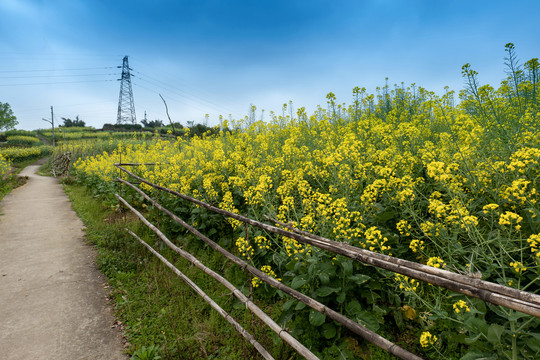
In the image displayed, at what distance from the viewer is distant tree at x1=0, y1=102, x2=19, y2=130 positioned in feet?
186

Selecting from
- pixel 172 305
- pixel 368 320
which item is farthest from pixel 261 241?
pixel 368 320

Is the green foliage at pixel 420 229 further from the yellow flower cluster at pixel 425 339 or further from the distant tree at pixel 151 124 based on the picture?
the distant tree at pixel 151 124

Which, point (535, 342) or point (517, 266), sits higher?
point (517, 266)

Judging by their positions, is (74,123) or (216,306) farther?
(74,123)

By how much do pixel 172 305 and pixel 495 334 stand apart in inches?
124

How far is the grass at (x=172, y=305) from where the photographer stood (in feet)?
9.03

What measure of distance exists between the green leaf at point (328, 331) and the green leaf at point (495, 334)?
3.61ft

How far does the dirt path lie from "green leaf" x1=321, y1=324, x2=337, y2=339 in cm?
197

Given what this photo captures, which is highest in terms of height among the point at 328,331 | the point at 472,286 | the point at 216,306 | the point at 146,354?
the point at 472,286

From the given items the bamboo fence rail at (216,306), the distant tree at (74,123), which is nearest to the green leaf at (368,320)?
the bamboo fence rail at (216,306)

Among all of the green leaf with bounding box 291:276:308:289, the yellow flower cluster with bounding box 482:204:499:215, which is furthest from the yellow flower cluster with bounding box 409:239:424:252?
the green leaf with bounding box 291:276:308:289

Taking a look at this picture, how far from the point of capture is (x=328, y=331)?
92.9 inches

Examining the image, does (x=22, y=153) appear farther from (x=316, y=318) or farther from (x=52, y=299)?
(x=316, y=318)

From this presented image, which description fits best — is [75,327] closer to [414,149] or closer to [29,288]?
[29,288]
